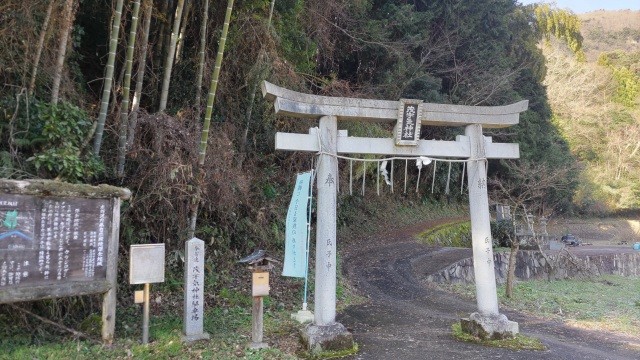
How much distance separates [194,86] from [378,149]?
423 centimetres

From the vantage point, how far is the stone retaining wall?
42.8ft

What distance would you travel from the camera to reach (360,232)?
1647cm

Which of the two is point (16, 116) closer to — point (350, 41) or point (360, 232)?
point (350, 41)

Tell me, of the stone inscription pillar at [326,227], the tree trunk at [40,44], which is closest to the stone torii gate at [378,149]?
the stone inscription pillar at [326,227]

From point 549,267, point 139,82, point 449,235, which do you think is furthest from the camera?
point 449,235

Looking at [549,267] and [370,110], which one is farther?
[549,267]

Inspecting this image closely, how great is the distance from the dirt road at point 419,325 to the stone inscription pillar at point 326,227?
0.73 metres

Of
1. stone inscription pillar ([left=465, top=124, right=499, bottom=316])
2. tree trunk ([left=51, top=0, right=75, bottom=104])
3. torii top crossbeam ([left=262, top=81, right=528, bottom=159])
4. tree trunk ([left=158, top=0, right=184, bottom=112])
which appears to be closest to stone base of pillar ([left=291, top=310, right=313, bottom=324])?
stone inscription pillar ([left=465, top=124, right=499, bottom=316])

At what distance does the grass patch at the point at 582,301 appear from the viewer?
27.4ft

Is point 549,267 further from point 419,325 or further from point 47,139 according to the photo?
point 47,139

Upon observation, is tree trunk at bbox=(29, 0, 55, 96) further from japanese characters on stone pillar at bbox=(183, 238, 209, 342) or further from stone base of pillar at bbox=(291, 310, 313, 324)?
stone base of pillar at bbox=(291, 310, 313, 324)

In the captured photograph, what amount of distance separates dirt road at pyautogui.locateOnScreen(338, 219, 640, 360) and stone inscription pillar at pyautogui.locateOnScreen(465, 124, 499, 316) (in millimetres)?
704

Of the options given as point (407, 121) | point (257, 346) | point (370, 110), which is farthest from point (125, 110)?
point (407, 121)

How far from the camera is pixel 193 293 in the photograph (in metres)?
5.75
